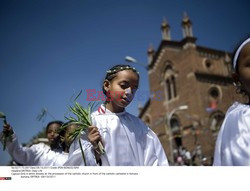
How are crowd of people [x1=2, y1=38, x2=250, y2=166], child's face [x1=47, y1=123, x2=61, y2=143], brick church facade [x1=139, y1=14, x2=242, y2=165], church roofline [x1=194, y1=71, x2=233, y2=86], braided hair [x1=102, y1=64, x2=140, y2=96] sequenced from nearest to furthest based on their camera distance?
crowd of people [x1=2, y1=38, x2=250, y2=166] < braided hair [x1=102, y1=64, x2=140, y2=96] < child's face [x1=47, y1=123, x2=61, y2=143] < brick church facade [x1=139, y1=14, x2=242, y2=165] < church roofline [x1=194, y1=71, x2=233, y2=86]

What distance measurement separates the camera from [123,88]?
174 cm

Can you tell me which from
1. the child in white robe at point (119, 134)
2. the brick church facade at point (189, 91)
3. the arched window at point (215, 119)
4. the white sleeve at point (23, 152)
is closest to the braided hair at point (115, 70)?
the child in white robe at point (119, 134)

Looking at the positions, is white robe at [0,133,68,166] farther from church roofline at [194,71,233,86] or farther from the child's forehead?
church roofline at [194,71,233,86]

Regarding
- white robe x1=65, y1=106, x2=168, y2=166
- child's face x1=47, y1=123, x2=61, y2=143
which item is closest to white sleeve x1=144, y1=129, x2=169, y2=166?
white robe x1=65, y1=106, x2=168, y2=166

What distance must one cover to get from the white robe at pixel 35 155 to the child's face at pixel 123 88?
99 cm

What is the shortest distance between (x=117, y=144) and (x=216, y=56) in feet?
41.2

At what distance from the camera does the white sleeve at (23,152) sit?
7.48 ft

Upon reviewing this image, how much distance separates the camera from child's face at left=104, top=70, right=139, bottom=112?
1.71 meters

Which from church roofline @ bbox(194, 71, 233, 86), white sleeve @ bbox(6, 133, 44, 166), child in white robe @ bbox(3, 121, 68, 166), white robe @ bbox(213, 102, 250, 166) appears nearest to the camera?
white robe @ bbox(213, 102, 250, 166)

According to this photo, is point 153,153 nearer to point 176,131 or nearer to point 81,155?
point 81,155

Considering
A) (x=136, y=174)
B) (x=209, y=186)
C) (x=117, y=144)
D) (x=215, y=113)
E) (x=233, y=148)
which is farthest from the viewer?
(x=215, y=113)

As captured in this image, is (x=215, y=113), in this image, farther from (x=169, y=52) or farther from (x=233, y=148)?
(x=233, y=148)

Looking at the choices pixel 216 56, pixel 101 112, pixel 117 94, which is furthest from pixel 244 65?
pixel 216 56

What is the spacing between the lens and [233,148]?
1.33 metres
